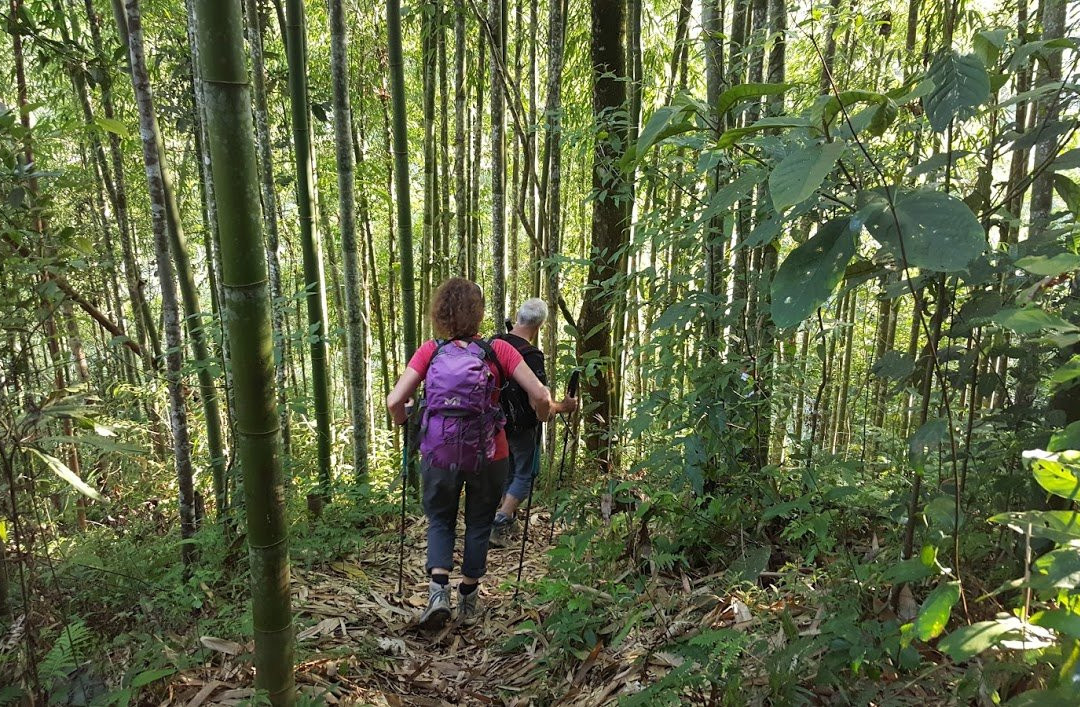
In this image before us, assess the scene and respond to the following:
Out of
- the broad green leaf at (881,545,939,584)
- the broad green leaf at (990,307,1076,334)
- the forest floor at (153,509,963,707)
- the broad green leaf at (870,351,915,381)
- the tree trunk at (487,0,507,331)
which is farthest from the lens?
the tree trunk at (487,0,507,331)

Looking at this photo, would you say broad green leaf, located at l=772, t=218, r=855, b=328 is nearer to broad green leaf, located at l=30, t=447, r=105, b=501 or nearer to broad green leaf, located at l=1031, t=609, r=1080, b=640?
broad green leaf, located at l=1031, t=609, r=1080, b=640

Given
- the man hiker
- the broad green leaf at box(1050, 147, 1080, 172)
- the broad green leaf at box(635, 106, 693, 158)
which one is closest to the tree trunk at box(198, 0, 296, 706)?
the broad green leaf at box(635, 106, 693, 158)

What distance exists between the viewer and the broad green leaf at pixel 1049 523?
932 millimetres

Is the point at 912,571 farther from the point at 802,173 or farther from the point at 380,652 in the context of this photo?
the point at 380,652

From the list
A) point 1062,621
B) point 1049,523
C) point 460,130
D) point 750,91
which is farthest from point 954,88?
point 460,130

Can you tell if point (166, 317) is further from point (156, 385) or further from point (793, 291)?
point (793, 291)

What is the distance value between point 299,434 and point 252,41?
320cm

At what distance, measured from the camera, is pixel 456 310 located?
283cm

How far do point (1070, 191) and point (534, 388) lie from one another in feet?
6.62

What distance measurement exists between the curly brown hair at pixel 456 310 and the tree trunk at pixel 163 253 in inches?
47.0

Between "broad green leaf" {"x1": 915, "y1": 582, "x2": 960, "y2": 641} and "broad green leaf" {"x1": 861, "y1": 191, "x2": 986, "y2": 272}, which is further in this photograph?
"broad green leaf" {"x1": 915, "y1": 582, "x2": 960, "y2": 641}

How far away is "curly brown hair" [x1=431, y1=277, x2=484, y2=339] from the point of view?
283 centimetres

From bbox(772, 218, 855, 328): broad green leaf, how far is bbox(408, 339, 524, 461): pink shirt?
187 cm

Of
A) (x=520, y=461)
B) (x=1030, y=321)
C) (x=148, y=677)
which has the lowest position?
(x=520, y=461)
